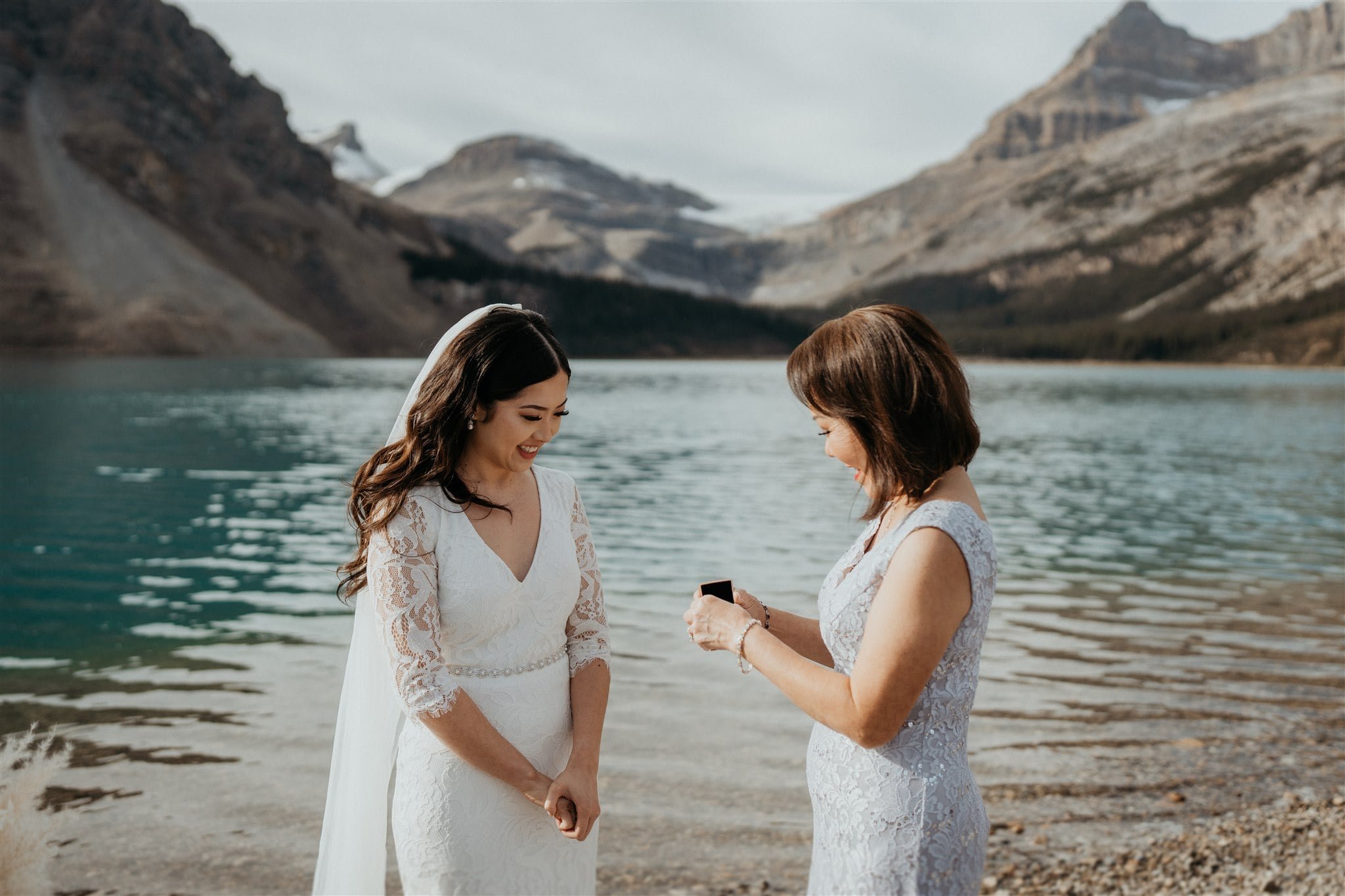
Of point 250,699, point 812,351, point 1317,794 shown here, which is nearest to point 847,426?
point 812,351

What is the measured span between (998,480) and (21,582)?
→ 19.7 metres

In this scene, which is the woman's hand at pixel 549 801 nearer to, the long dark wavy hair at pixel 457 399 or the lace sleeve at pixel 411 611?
the lace sleeve at pixel 411 611

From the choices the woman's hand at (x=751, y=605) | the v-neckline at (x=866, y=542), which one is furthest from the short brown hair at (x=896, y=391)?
the woman's hand at (x=751, y=605)

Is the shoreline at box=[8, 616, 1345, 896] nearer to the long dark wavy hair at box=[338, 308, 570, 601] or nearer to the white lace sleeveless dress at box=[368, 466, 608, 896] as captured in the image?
the white lace sleeveless dress at box=[368, 466, 608, 896]

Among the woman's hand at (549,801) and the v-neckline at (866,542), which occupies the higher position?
the v-neckline at (866,542)

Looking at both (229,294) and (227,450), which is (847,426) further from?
(229,294)

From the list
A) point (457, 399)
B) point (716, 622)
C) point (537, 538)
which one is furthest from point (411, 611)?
point (716, 622)

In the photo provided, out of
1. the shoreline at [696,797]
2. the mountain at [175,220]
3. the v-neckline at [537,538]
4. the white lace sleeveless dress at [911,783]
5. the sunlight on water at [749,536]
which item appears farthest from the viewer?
the mountain at [175,220]

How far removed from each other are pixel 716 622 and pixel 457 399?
94 cm

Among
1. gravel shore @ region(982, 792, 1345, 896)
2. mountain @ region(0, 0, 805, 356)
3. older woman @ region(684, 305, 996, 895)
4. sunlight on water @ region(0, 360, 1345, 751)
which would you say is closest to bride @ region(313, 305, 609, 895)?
older woman @ region(684, 305, 996, 895)

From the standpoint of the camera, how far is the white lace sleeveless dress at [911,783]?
259 centimetres

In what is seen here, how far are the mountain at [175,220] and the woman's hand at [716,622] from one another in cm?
9587

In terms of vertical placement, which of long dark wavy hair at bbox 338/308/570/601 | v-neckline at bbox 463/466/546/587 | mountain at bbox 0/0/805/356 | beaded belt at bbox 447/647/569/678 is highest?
mountain at bbox 0/0/805/356

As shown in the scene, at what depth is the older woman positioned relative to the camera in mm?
2443
